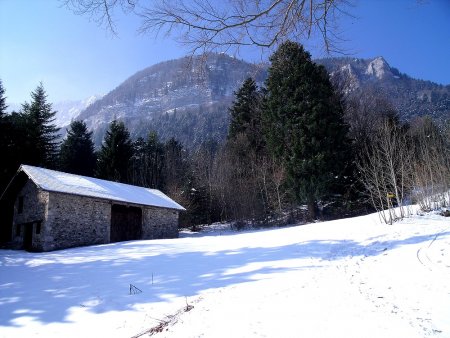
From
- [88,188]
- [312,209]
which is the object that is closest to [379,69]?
[312,209]

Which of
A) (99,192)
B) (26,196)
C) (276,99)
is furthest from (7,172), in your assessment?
(276,99)

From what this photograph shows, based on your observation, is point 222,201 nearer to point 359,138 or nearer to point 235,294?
A: point 359,138

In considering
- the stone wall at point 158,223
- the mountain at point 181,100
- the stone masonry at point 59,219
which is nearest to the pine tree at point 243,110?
the mountain at point 181,100

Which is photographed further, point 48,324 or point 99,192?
point 99,192

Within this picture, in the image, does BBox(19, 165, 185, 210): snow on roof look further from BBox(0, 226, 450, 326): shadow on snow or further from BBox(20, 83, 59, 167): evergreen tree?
BBox(20, 83, 59, 167): evergreen tree

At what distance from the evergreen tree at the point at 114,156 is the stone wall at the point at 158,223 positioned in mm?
10594

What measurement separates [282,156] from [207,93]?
17.9 m

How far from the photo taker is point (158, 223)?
75.0 feet

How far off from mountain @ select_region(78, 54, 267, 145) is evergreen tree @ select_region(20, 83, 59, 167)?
8.24 m

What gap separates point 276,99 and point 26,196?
18429mm

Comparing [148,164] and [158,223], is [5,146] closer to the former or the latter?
[158,223]

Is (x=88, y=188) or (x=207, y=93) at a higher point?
(x=88, y=188)

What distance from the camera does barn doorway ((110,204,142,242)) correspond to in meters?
20.6

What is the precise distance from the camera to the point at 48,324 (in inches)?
251
